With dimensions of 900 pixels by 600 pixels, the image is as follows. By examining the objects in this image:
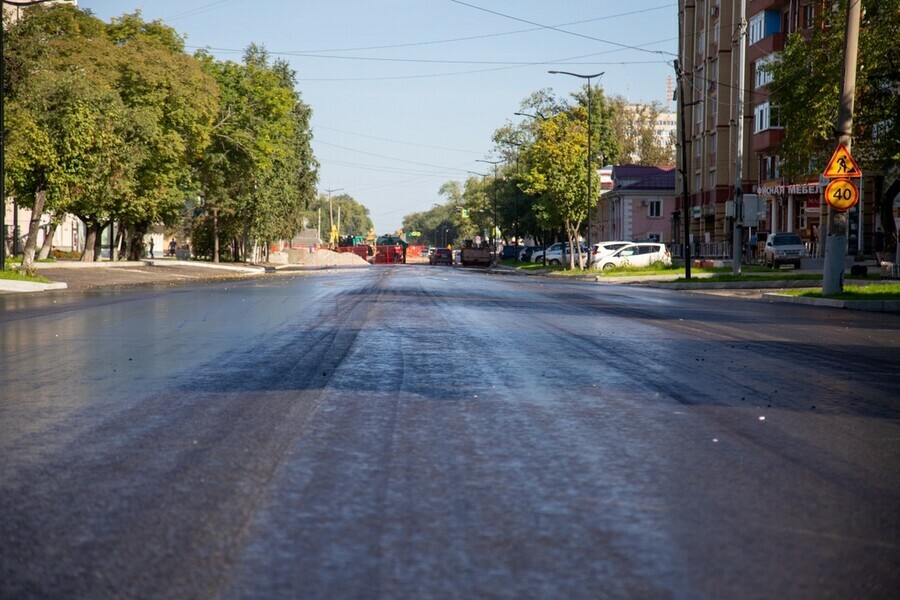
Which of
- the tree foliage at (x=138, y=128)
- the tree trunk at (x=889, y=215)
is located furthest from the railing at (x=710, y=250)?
the tree foliage at (x=138, y=128)

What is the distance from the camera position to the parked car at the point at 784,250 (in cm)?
5072

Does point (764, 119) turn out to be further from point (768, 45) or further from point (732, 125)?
point (732, 125)

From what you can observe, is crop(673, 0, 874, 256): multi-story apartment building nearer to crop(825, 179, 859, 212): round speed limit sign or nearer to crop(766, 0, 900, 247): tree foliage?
crop(766, 0, 900, 247): tree foliage

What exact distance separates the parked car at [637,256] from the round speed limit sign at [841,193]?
3194 centimetres

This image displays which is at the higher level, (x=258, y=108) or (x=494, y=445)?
(x=258, y=108)

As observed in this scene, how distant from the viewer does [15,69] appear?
122ft

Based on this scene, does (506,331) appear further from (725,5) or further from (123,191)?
(725,5)

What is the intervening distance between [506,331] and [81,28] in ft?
160

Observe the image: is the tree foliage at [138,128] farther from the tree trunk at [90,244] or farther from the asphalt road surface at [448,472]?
the asphalt road surface at [448,472]

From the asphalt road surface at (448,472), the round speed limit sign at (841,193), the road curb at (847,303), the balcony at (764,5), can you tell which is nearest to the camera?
the asphalt road surface at (448,472)

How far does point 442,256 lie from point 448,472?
305ft

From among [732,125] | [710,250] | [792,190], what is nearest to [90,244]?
[792,190]

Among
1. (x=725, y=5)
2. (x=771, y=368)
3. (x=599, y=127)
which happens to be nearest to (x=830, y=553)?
(x=771, y=368)

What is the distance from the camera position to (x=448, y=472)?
18.8 ft
